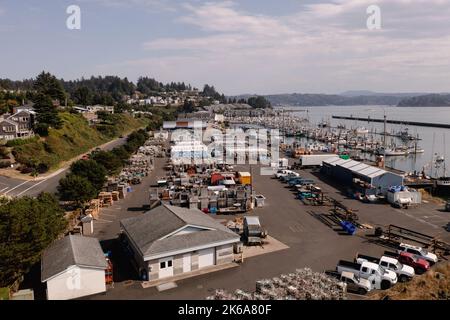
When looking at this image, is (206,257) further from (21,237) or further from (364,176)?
(364,176)

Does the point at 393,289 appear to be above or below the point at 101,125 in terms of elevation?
below

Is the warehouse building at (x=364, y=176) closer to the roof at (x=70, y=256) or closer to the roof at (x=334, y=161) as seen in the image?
the roof at (x=334, y=161)

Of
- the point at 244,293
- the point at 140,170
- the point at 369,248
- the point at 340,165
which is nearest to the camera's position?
the point at 244,293

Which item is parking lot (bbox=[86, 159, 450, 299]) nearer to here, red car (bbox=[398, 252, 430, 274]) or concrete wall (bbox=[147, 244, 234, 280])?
concrete wall (bbox=[147, 244, 234, 280])

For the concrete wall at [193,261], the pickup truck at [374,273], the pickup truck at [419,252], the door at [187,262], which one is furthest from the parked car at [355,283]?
the door at [187,262]

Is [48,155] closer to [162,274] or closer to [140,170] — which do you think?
[140,170]

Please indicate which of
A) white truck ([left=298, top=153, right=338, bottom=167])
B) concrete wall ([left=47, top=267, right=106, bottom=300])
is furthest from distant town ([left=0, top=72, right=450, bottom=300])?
white truck ([left=298, top=153, right=338, bottom=167])

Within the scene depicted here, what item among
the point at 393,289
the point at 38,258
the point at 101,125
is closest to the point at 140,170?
the point at 38,258
